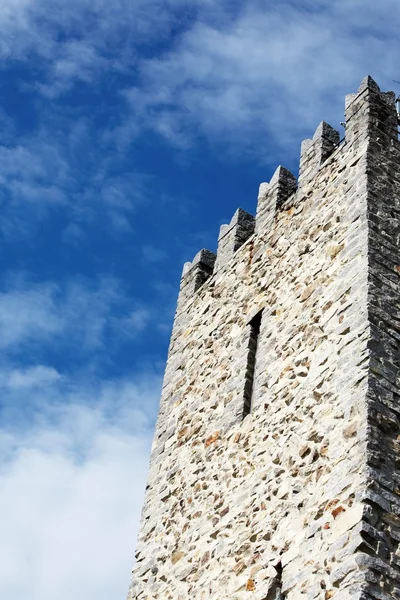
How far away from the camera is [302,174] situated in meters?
11.7

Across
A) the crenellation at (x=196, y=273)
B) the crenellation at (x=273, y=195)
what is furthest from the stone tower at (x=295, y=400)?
the crenellation at (x=196, y=273)

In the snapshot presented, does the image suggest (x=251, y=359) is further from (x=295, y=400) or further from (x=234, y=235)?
(x=234, y=235)

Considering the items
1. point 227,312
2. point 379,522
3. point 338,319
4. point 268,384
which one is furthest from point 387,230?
point 379,522

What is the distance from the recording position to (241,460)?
9445 mm

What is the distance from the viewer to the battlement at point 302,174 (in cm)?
1112

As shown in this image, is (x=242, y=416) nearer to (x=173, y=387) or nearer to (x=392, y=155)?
(x=173, y=387)

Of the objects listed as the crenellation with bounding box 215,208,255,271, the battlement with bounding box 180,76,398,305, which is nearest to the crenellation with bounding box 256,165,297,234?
the battlement with bounding box 180,76,398,305

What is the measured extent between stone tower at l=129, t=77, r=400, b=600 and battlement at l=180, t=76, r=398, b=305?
3cm

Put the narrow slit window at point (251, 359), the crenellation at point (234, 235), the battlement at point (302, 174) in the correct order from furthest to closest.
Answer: the crenellation at point (234, 235)
the battlement at point (302, 174)
the narrow slit window at point (251, 359)

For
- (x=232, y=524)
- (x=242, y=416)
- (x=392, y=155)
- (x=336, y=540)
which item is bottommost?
(x=336, y=540)

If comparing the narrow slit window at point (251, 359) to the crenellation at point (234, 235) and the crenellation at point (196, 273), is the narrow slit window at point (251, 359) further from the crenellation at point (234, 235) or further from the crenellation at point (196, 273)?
the crenellation at point (196, 273)

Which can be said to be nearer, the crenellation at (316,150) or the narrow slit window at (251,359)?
the narrow slit window at (251,359)

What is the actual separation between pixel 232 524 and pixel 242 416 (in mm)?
1285

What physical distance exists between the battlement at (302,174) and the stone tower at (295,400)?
0.09 ft
